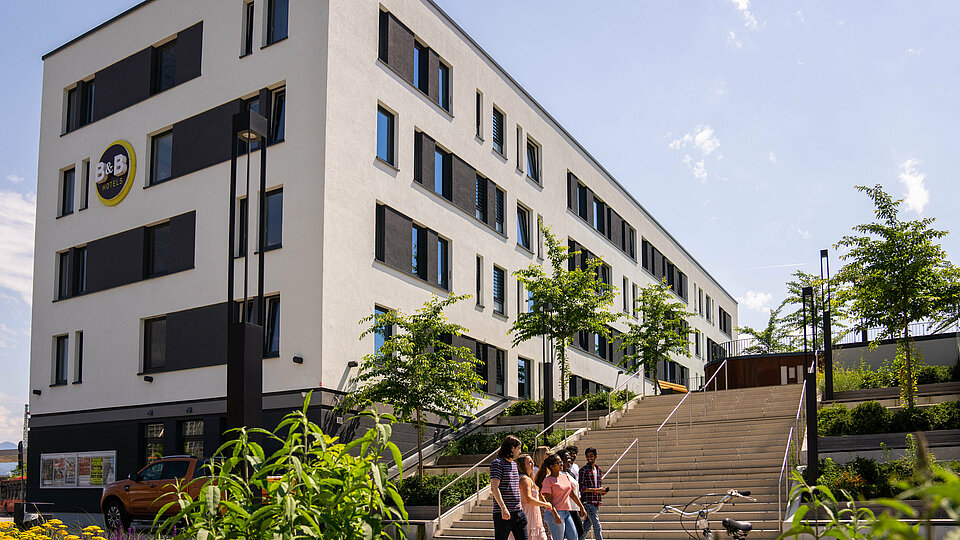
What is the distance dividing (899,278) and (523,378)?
14500mm

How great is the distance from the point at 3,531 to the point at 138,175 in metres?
22.2

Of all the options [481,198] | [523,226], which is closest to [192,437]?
[481,198]

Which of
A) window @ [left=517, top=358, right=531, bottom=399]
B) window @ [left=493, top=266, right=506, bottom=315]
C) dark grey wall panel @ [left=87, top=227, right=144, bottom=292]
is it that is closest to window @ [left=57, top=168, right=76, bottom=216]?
dark grey wall panel @ [left=87, top=227, right=144, bottom=292]

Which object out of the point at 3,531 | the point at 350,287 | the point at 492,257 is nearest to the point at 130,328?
the point at 350,287

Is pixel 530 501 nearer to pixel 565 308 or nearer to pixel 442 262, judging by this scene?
pixel 442 262

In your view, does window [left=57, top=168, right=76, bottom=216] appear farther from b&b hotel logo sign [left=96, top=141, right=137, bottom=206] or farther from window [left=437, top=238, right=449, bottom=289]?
window [left=437, top=238, right=449, bottom=289]

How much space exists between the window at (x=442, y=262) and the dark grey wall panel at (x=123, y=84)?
1083 cm

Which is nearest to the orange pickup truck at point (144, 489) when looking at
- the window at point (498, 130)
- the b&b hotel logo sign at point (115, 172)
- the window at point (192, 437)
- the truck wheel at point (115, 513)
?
the truck wheel at point (115, 513)

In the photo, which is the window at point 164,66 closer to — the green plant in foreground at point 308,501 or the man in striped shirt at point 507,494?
the man in striped shirt at point 507,494

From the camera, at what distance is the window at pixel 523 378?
34656 millimetres

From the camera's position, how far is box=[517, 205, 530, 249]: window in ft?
120

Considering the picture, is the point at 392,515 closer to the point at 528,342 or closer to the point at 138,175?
the point at 138,175

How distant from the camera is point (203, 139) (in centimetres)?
2788

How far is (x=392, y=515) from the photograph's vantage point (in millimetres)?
3846
